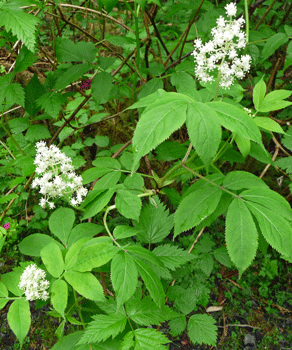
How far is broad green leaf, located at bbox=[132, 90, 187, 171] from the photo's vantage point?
0.89m

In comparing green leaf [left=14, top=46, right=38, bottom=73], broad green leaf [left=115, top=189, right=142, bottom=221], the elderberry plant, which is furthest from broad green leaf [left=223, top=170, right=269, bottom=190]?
green leaf [left=14, top=46, right=38, bottom=73]

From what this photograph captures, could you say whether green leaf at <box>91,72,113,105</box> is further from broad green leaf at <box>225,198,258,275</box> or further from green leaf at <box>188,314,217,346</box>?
green leaf at <box>188,314,217,346</box>

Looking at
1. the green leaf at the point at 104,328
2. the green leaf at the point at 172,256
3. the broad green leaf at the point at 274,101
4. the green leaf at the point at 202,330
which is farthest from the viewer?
the green leaf at the point at 202,330

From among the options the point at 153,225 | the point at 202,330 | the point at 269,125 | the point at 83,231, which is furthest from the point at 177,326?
the point at 269,125

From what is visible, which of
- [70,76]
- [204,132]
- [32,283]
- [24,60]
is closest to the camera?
[204,132]

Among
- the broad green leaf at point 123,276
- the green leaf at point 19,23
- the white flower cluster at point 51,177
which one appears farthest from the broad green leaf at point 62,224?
the green leaf at point 19,23

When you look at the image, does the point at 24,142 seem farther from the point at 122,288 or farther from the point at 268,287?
the point at 268,287

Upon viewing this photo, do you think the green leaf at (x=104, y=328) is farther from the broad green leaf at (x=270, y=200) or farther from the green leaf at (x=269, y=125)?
the green leaf at (x=269, y=125)

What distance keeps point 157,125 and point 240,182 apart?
61 cm

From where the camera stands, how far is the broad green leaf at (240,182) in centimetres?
129

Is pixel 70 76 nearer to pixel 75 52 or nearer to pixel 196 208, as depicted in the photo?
pixel 75 52

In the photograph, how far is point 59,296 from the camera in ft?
3.63

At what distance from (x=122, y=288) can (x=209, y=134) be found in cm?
66

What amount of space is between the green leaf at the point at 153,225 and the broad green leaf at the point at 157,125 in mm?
940
